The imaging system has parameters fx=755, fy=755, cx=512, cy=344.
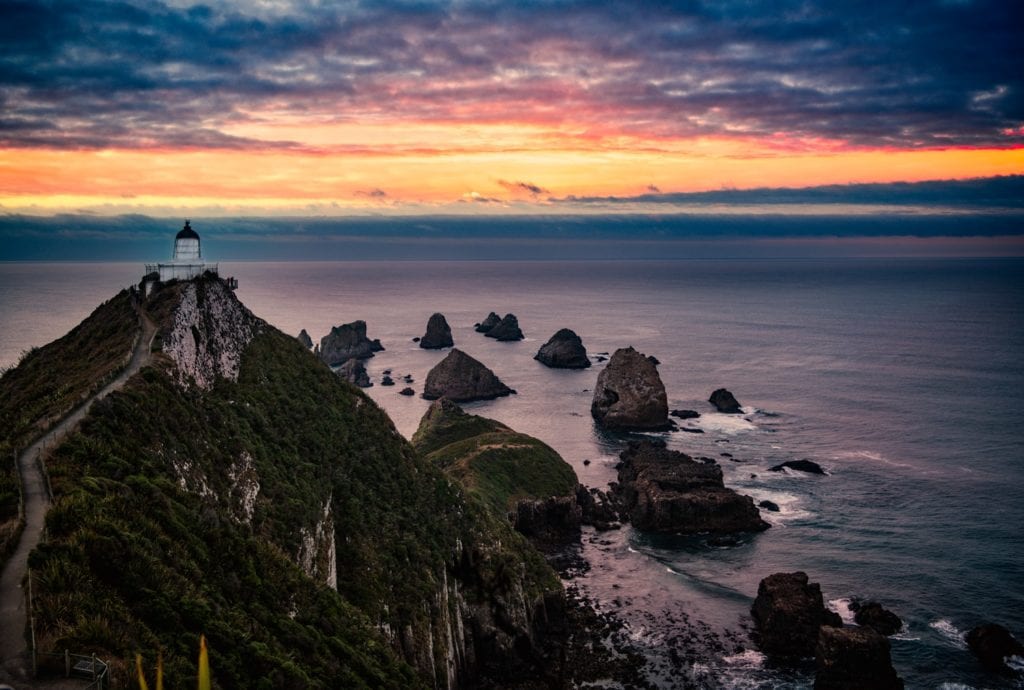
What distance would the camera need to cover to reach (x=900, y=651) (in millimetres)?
56500

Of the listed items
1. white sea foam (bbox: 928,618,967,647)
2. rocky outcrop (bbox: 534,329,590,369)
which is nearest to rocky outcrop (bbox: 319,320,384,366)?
rocky outcrop (bbox: 534,329,590,369)

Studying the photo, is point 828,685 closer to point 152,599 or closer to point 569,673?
point 569,673

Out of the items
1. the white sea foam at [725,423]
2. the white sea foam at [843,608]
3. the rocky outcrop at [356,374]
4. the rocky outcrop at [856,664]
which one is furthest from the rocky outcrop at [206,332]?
the rocky outcrop at [356,374]

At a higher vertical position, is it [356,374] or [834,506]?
[356,374]

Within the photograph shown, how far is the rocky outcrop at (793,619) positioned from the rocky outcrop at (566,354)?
124 m

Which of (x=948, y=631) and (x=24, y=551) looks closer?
(x=24, y=551)

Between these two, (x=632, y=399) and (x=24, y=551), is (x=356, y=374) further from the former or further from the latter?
(x=24, y=551)

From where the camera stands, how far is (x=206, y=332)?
1933 inches

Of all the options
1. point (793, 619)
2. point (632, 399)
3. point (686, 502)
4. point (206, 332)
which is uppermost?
point (206, 332)

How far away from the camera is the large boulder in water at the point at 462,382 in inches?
5930

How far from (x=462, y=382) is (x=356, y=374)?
27.7 meters

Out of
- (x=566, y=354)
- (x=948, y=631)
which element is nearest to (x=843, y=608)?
(x=948, y=631)

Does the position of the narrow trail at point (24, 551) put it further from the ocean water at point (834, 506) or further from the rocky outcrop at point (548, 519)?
the rocky outcrop at point (548, 519)

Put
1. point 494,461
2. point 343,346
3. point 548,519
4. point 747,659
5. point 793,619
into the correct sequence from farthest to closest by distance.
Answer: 1. point 343,346
2. point 494,461
3. point 548,519
4. point 793,619
5. point 747,659
